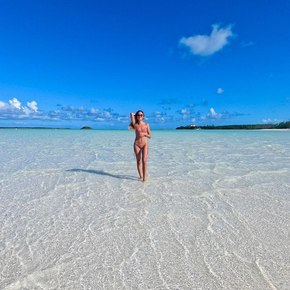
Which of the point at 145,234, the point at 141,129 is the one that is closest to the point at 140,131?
the point at 141,129

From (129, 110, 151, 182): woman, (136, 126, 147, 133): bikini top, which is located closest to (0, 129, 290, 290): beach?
(129, 110, 151, 182): woman

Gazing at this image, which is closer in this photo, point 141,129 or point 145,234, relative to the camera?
point 145,234

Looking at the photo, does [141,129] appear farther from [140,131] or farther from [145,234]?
[145,234]

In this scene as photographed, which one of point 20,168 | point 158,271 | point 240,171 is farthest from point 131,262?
point 20,168

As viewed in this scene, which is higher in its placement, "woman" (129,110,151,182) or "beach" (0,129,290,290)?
"woman" (129,110,151,182)

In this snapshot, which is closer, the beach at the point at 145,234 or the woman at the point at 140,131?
the beach at the point at 145,234

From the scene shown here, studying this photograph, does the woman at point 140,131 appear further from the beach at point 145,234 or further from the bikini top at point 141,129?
the beach at point 145,234

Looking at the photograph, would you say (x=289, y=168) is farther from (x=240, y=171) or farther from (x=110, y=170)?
(x=110, y=170)

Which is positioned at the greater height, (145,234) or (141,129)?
(141,129)

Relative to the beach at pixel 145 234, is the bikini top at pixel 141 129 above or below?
above

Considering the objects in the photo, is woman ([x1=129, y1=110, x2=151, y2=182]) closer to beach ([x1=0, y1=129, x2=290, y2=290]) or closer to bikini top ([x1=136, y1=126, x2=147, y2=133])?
bikini top ([x1=136, y1=126, x2=147, y2=133])

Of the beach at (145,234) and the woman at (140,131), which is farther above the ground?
the woman at (140,131)

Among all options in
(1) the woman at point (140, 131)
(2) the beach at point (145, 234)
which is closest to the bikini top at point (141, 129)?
(1) the woman at point (140, 131)

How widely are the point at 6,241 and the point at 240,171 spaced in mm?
6888
